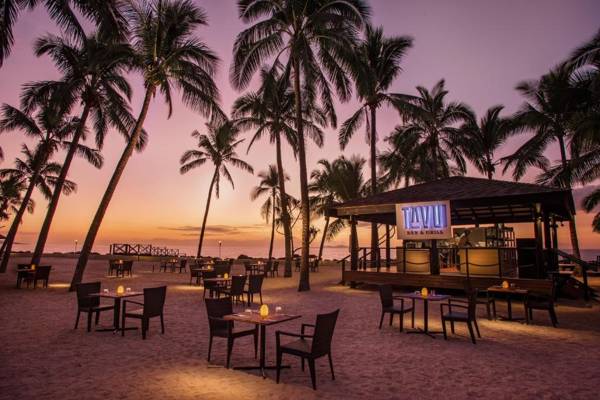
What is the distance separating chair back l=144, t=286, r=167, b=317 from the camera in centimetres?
729

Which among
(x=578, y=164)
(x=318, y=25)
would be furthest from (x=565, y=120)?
(x=318, y=25)

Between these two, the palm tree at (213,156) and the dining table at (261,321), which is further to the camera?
the palm tree at (213,156)

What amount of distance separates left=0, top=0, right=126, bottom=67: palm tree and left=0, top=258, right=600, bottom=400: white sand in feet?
20.7

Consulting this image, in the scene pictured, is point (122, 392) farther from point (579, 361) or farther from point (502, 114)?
point (502, 114)

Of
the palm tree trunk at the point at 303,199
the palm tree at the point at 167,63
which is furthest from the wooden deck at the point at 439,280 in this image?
the palm tree at the point at 167,63

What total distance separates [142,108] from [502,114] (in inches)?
940

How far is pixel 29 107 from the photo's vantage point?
1770 cm

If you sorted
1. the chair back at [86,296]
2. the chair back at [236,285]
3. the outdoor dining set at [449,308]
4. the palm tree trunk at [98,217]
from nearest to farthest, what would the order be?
1. the outdoor dining set at [449,308]
2. the chair back at [86,296]
3. the chair back at [236,285]
4. the palm tree trunk at [98,217]

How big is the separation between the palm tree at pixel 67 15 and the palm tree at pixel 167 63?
196 inches

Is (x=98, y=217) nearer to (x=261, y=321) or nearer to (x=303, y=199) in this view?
(x=303, y=199)

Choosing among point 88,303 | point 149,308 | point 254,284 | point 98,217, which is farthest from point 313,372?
point 98,217

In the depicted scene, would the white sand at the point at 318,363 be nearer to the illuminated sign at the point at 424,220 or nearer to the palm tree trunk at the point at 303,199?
the illuminated sign at the point at 424,220

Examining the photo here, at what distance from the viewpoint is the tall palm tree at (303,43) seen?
48.8 ft

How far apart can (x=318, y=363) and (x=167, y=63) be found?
43.4ft
